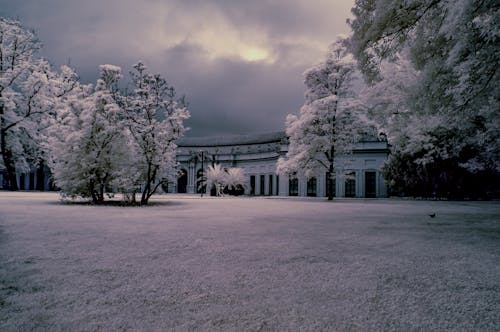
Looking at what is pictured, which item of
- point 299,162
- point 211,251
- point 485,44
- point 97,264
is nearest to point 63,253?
point 97,264

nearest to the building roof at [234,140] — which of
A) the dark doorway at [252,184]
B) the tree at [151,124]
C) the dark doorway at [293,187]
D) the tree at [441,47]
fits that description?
the dark doorway at [252,184]

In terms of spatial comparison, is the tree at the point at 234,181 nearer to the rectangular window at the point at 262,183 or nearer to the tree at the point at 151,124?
the rectangular window at the point at 262,183

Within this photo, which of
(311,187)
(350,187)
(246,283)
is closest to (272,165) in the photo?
(311,187)

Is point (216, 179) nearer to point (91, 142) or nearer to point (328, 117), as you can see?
point (328, 117)

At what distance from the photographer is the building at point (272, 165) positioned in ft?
117

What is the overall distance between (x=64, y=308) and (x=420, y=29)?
9.41 meters

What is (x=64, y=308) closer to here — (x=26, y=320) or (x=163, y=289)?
(x=26, y=320)

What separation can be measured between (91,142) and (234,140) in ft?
155

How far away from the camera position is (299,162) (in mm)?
22219

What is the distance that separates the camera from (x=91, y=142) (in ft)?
46.2

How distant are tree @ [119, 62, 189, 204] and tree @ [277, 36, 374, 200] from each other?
34.6 ft

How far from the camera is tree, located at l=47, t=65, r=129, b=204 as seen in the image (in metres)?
13.7

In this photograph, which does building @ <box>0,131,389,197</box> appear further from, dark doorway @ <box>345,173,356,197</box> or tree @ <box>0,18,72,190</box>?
tree @ <box>0,18,72,190</box>

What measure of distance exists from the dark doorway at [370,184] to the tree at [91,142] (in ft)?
98.3
